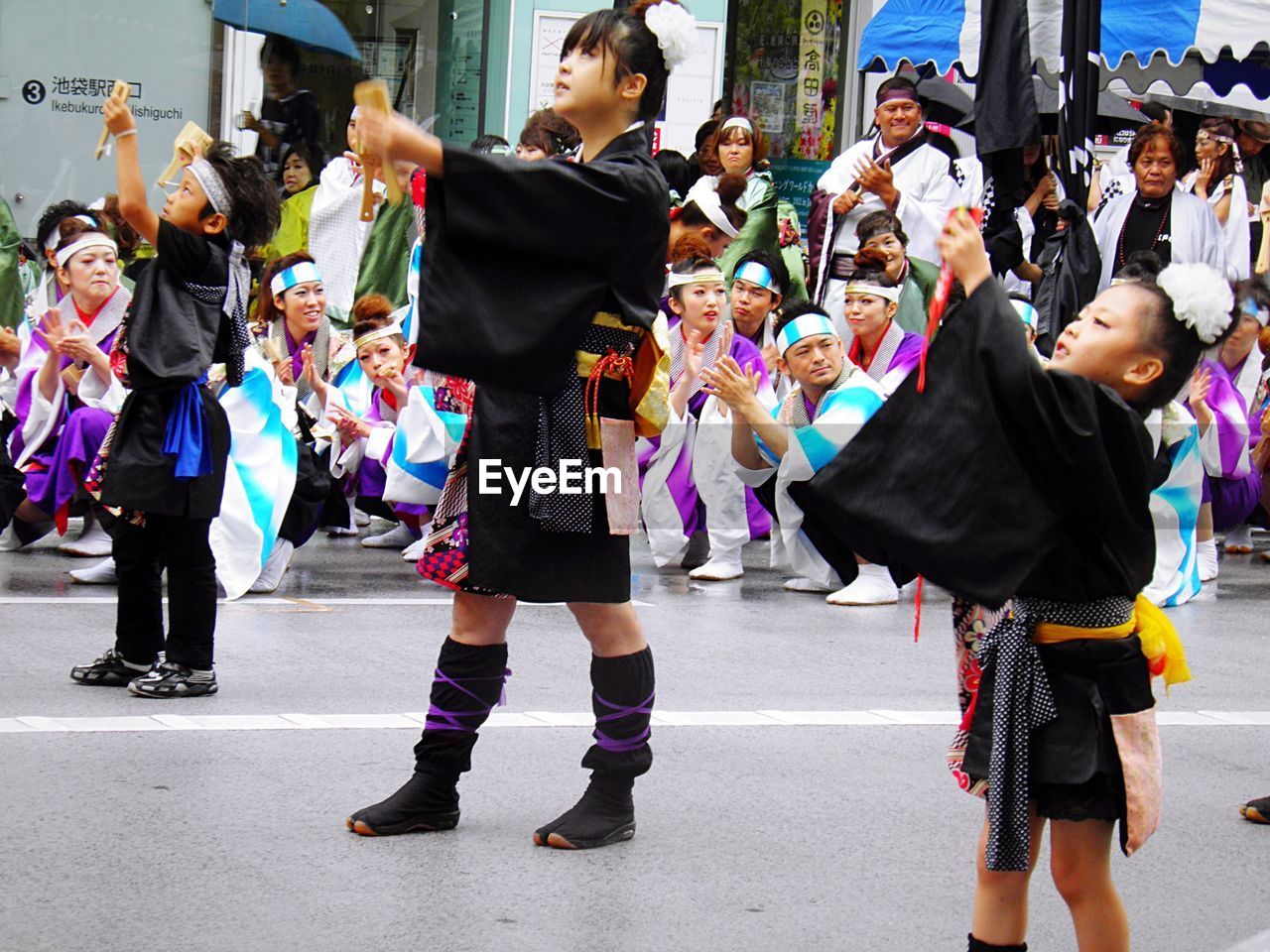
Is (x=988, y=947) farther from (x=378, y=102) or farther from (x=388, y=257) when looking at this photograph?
(x=388, y=257)

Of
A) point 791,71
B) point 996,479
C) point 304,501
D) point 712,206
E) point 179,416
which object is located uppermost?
point 791,71

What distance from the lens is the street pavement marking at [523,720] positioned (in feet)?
15.9

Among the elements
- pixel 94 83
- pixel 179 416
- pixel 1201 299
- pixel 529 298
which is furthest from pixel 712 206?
pixel 1201 299

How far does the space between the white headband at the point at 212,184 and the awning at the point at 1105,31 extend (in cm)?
347

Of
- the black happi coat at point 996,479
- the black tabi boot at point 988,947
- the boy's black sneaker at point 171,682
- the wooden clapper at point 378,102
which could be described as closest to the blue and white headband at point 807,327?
the boy's black sneaker at point 171,682

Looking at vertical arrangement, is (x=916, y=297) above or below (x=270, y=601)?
above

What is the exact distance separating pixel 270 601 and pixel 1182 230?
538 cm

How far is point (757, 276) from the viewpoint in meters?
9.22

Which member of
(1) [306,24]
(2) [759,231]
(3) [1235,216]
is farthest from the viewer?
(3) [1235,216]

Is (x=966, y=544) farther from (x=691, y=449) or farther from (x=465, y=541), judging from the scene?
(x=691, y=449)

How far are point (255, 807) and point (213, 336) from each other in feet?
5.33

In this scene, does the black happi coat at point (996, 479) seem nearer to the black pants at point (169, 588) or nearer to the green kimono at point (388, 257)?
the black pants at point (169, 588)

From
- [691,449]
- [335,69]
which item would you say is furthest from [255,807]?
[691,449]

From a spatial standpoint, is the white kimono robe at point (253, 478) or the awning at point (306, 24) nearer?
the awning at point (306, 24)
